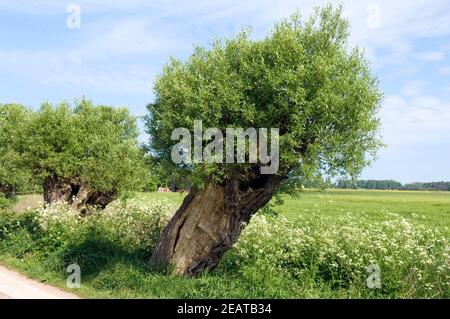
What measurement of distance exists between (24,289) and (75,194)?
10941mm

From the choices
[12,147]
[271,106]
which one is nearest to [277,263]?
[271,106]

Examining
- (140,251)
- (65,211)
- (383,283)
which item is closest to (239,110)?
(383,283)

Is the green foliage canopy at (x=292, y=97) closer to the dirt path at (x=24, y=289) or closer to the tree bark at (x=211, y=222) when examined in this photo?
the tree bark at (x=211, y=222)

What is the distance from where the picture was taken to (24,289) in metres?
12.3

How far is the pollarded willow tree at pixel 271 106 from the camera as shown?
10109 mm

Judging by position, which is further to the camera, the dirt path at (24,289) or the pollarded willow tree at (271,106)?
the dirt path at (24,289)

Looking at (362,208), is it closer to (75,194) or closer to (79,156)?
(75,194)

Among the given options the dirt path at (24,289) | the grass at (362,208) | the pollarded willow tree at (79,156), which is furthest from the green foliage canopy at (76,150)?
the dirt path at (24,289)

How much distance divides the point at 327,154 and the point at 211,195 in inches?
122

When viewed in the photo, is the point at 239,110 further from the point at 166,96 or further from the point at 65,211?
the point at 65,211

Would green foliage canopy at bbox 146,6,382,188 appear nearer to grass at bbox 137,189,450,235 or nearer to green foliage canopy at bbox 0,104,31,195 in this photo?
grass at bbox 137,189,450,235

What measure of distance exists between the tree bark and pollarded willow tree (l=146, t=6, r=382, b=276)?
27 millimetres

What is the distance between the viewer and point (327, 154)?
406 inches

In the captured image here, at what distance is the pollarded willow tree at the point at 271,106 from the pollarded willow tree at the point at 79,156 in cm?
900
